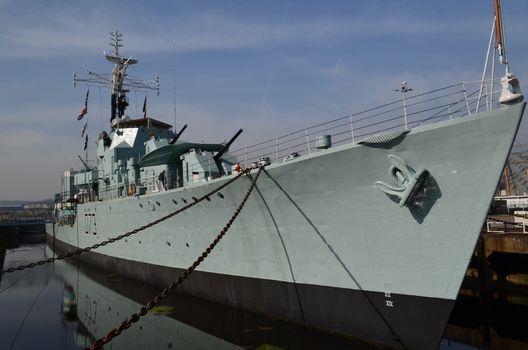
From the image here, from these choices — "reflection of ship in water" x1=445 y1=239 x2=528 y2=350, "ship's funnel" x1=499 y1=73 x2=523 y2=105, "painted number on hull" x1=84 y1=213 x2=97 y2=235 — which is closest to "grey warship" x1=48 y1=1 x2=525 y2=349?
"ship's funnel" x1=499 y1=73 x2=523 y2=105

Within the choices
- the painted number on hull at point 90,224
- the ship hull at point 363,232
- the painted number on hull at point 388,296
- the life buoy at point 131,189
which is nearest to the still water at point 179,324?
the ship hull at point 363,232

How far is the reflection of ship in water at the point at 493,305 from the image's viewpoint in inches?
396

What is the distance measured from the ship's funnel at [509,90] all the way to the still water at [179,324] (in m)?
5.19

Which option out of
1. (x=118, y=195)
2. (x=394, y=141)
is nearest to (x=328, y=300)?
(x=394, y=141)

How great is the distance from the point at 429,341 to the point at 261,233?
4.28m

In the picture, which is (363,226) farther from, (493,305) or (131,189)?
(131,189)

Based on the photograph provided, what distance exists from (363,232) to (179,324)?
20.2ft

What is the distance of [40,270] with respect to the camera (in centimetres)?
2494

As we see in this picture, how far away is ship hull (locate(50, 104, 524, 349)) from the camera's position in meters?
6.48

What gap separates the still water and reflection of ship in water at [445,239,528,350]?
0.03m

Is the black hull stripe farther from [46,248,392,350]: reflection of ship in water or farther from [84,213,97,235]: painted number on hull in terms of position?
[84,213,97,235]: painted number on hull

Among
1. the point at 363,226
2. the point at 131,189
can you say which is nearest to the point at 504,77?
the point at 363,226

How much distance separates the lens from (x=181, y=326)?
10.6 metres

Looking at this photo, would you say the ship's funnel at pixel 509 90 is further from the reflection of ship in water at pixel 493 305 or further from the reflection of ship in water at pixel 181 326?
the reflection of ship in water at pixel 493 305
